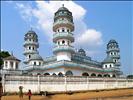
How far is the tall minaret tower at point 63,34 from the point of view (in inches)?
1905

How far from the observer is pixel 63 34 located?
161 feet

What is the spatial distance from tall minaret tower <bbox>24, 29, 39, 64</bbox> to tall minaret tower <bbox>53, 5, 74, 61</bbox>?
12.6m

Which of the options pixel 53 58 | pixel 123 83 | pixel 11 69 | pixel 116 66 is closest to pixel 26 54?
pixel 53 58

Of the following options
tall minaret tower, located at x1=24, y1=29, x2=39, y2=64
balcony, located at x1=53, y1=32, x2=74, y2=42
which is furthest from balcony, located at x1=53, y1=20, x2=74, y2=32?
tall minaret tower, located at x1=24, y1=29, x2=39, y2=64

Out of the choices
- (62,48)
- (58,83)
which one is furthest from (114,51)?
(58,83)

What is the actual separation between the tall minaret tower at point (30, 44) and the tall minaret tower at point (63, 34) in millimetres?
12630

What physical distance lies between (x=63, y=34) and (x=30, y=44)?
16003 millimetres

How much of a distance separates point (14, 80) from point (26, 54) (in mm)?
32991

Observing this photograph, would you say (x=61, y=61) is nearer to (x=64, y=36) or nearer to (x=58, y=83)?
(x=64, y=36)

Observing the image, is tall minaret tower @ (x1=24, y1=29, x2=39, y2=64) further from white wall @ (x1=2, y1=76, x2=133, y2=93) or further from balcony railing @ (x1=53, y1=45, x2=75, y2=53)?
white wall @ (x1=2, y1=76, x2=133, y2=93)

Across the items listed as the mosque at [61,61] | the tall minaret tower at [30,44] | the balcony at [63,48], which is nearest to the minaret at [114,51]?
the mosque at [61,61]

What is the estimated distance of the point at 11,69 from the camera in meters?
46.8

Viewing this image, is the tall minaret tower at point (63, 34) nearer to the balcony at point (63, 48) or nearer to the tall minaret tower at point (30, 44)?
the balcony at point (63, 48)

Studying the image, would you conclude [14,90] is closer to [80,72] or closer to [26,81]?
[26,81]
